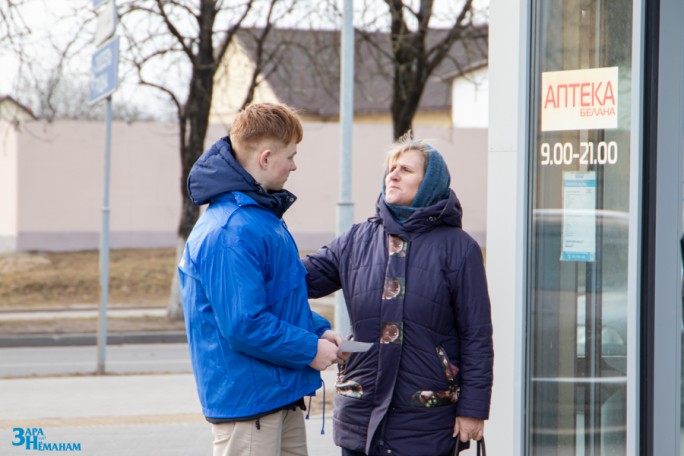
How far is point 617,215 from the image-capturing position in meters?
3.97

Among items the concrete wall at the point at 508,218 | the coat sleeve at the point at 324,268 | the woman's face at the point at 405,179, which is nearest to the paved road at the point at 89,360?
the concrete wall at the point at 508,218

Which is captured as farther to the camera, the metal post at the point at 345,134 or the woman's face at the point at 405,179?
the metal post at the point at 345,134

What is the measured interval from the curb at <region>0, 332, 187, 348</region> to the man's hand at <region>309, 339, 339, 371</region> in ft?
37.5

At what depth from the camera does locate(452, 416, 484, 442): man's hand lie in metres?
3.28

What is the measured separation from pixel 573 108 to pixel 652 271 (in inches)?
30.0

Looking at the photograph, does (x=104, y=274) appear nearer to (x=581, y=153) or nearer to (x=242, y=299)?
(x=581, y=153)

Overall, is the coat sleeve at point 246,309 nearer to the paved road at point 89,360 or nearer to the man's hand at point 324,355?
the man's hand at point 324,355

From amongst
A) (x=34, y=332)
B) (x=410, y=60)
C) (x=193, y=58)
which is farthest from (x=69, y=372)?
(x=410, y=60)

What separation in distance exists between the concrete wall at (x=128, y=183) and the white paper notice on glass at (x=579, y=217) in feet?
54.7

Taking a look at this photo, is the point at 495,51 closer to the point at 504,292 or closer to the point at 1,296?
the point at 504,292

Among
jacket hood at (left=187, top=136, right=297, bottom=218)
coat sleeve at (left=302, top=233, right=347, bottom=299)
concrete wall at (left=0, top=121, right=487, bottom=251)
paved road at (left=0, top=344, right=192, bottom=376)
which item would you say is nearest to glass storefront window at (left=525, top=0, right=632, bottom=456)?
coat sleeve at (left=302, top=233, right=347, bottom=299)

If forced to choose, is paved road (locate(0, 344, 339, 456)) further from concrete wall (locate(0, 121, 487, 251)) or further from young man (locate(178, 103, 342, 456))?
concrete wall (locate(0, 121, 487, 251))

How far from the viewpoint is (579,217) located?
405 cm

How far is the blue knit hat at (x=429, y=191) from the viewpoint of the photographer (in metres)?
3.38
